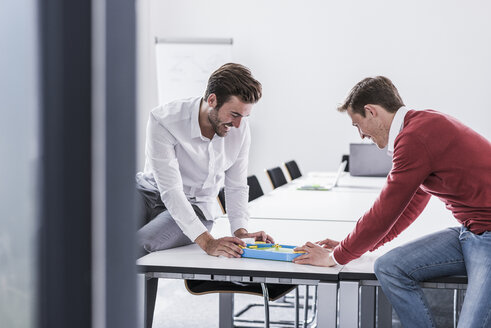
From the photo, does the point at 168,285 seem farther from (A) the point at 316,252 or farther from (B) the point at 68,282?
(B) the point at 68,282

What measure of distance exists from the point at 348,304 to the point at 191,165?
0.89 m

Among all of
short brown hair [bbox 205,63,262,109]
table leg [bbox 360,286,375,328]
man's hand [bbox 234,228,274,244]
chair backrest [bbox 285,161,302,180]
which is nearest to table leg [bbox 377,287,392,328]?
table leg [bbox 360,286,375,328]

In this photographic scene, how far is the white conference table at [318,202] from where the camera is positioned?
290 centimetres

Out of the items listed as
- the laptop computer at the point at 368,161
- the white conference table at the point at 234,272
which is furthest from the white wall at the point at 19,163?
the laptop computer at the point at 368,161

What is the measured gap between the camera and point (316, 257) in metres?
1.77

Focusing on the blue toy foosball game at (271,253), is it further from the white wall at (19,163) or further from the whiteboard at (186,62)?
the whiteboard at (186,62)

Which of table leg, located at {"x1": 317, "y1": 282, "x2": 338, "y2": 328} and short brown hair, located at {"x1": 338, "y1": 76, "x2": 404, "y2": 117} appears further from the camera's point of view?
short brown hair, located at {"x1": 338, "y1": 76, "x2": 404, "y2": 117}

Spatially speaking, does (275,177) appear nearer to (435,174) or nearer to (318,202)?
(318,202)

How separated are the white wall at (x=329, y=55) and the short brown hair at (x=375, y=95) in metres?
5.11

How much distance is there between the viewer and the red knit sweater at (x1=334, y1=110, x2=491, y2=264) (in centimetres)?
164

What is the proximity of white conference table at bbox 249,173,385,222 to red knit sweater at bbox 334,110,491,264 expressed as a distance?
1058mm

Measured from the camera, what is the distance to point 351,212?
3.03m

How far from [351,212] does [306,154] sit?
160 inches

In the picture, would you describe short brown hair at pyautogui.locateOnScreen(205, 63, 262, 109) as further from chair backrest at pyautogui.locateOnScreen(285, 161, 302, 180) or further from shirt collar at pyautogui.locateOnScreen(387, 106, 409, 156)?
chair backrest at pyautogui.locateOnScreen(285, 161, 302, 180)
